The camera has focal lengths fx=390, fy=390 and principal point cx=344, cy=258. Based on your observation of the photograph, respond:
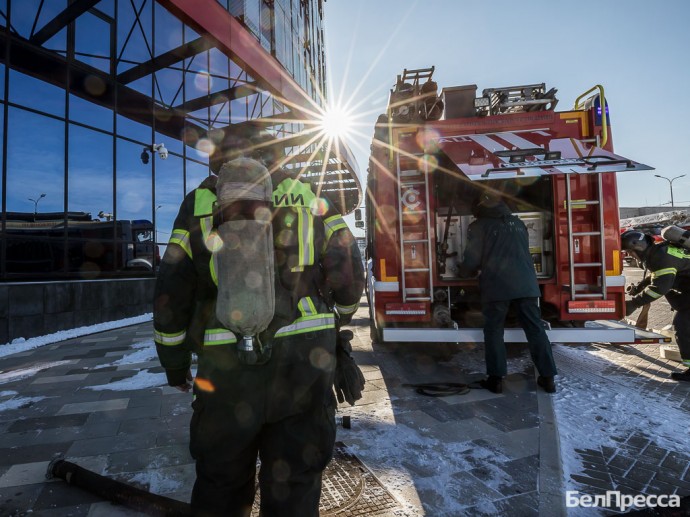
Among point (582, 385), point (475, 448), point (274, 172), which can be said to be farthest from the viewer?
point (582, 385)

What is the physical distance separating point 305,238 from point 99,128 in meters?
9.60

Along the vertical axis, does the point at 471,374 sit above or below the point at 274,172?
below

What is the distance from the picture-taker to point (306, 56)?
2156 centimetres

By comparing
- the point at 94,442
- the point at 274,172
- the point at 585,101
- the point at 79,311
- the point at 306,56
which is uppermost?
the point at 306,56

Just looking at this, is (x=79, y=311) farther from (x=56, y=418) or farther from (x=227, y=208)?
(x=227, y=208)

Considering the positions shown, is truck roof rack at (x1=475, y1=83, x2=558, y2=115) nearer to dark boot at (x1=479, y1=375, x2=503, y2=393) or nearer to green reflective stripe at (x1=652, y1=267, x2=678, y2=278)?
green reflective stripe at (x1=652, y1=267, x2=678, y2=278)

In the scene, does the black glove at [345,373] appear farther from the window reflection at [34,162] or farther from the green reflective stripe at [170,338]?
the window reflection at [34,162]

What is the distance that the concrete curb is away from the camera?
2.13 metres

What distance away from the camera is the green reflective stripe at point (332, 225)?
1.85 m

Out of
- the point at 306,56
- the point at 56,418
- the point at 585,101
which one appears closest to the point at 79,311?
the point at 56,418

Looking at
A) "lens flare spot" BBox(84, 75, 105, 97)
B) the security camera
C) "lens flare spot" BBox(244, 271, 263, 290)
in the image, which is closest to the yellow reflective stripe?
"lens flare spot" BBox(244, 271, 263, 290)

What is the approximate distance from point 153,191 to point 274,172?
32.9 ft

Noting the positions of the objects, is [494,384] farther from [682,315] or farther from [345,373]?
[345,373]

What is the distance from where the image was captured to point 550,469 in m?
2.49
